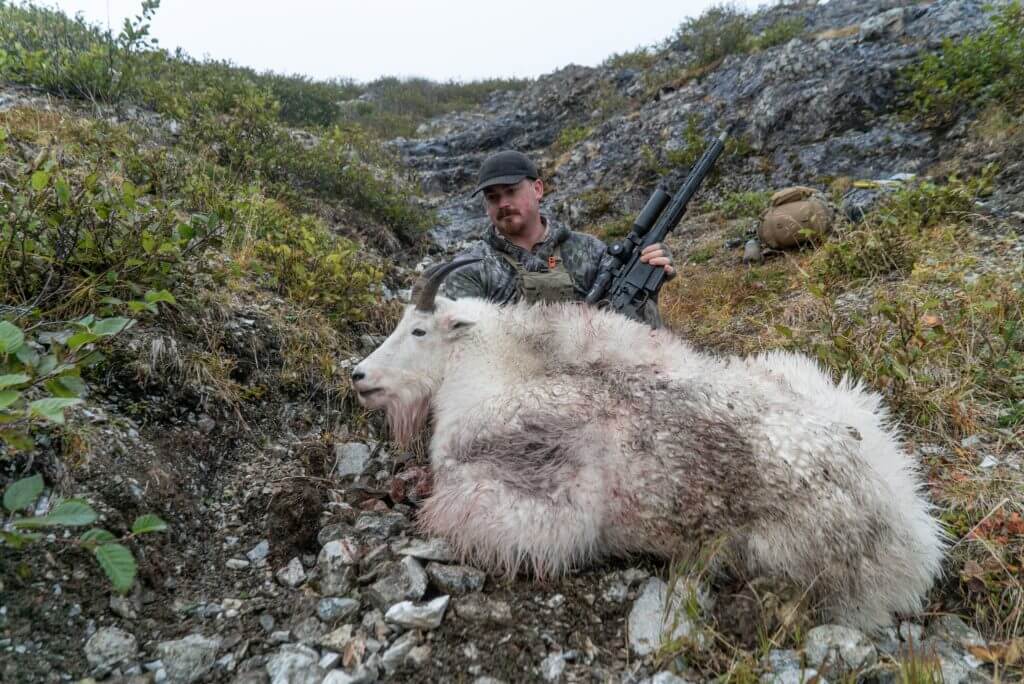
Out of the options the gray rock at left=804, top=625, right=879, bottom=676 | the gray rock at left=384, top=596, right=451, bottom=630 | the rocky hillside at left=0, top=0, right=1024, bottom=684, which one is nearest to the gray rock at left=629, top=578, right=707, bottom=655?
the rocky hillside at left=0, top=0, right=1024, bottom=684

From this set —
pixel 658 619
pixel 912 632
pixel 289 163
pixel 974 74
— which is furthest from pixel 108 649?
pixel 974 74

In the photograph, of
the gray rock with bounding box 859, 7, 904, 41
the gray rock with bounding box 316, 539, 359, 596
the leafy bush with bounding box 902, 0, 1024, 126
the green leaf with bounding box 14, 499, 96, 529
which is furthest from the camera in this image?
the gray rock with bounding box 859, 7, 904, 41

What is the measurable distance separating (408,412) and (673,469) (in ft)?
5.75

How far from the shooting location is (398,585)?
239 cm

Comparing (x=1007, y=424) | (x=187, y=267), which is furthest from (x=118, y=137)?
(x=1007, y=424)

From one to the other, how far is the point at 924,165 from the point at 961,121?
85cm

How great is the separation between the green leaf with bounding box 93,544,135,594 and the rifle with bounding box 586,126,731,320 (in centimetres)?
351

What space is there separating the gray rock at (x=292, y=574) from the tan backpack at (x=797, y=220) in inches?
241

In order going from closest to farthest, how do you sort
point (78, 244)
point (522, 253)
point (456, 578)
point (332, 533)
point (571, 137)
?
point (456, 578) < point (332, 533) < point (78, 244) < point (522, 253) < point (571, 137)

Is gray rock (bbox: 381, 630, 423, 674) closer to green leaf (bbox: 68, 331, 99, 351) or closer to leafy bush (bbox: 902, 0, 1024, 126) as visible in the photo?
green leaf (bbox: 68, 331, 99, 351)

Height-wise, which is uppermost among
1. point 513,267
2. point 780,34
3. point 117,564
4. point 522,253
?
point 780,34

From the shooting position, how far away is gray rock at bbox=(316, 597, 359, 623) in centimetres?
229

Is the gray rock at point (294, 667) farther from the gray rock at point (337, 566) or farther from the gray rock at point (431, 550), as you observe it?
the gray rock at point (431, 550)

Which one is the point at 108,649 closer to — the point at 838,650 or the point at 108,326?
the point at 108,326
